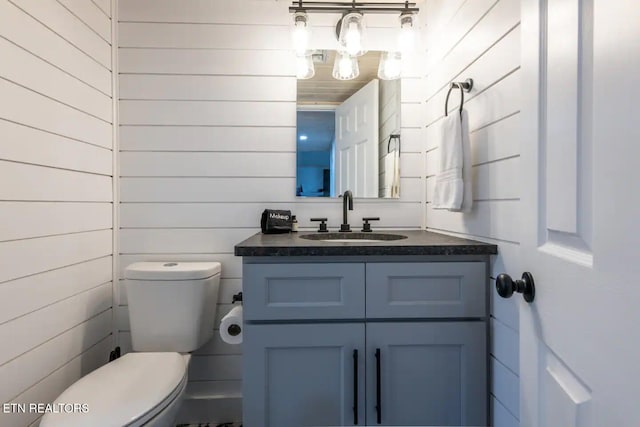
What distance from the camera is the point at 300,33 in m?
1.60

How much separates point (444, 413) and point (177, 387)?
3.11ft

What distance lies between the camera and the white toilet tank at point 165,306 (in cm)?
149

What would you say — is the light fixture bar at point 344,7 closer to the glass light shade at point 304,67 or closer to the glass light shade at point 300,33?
the glass light shade at point 300,33

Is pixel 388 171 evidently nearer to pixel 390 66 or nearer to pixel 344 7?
pixel 390 66

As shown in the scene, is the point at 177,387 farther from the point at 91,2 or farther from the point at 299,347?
the point at 91,2

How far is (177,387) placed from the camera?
117cm

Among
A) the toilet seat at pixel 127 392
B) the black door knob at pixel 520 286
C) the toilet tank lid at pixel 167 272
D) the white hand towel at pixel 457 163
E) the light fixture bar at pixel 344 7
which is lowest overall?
the toilet seat at pixel 127 392

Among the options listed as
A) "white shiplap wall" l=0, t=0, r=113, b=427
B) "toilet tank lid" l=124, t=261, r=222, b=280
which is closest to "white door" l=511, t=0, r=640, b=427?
"toilet tank lid" l=124, t=261, r=222, b=280

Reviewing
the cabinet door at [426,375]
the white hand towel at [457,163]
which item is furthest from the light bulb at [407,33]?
the cabinet door at [426,375]

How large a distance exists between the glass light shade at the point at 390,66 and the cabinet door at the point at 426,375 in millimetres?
1281

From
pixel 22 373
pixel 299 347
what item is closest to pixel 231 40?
pixel 299 347

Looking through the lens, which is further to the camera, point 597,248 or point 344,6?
point 344,6

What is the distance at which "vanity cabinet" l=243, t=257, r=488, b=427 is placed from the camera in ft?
3.53

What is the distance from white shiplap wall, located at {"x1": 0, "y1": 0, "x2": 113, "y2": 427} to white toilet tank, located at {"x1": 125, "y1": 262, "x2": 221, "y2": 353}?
0.24m
